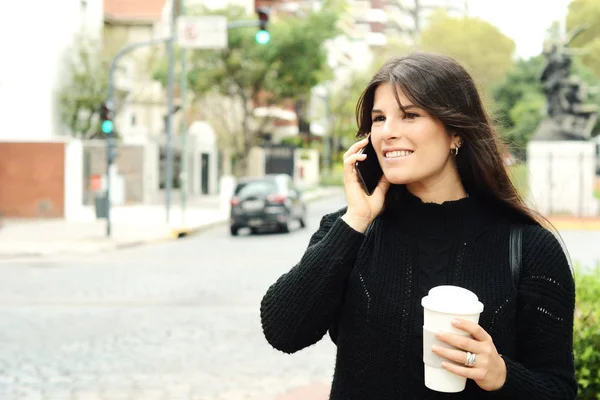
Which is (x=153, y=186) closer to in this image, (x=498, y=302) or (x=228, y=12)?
(x=228, y=12)

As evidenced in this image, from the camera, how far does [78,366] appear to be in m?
7.68

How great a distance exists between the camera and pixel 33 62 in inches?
1348

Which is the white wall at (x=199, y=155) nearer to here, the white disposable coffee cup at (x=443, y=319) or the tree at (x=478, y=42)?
the tree at (x=478, y=42)

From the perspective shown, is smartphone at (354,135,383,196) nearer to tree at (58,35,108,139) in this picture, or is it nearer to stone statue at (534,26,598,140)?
stone statue at (534,26,598,140)

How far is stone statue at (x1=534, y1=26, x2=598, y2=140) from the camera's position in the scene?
29797 millimetres

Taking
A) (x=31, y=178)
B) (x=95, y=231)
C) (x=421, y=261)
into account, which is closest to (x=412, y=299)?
(x=421, y=261)

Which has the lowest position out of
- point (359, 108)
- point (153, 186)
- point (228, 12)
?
point (153, 186)

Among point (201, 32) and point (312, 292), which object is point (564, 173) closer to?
point (201, 32)

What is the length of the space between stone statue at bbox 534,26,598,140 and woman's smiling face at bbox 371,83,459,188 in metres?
28.4

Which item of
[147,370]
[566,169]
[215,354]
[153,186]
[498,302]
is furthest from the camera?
[153,186]

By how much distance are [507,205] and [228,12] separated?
3939cm

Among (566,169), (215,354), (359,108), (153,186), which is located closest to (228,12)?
(153,186)

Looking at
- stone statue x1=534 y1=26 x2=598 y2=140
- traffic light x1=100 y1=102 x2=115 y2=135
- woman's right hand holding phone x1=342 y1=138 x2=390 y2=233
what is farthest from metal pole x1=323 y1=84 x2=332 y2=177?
woman's right hand holding phone x1=342 y1=138 x2=390 y2=233

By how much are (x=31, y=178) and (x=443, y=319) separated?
27.1m
